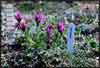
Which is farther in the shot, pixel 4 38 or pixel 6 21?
pixel 6 21

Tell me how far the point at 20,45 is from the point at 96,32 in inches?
51.4

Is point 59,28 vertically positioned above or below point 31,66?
above

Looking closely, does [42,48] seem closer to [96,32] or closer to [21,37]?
[21,37]

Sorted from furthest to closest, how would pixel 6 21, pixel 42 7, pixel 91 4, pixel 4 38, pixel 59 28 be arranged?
pixel 91 4
pixel 42 7
pixel 6 21
pixel 4 38
pixel 59 28

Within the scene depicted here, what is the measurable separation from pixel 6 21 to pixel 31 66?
7.31 ft

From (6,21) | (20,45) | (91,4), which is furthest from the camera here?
(91,4)

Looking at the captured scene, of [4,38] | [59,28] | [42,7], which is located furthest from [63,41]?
[42,7]

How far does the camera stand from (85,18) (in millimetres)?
5293

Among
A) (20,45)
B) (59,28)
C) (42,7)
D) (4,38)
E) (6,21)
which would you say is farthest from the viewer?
(42,7)

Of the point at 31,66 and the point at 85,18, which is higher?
the point at 85,18

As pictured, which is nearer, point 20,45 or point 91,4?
point 20,45

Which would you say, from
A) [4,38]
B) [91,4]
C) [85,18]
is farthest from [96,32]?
[91,4]

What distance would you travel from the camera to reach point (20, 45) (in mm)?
4988

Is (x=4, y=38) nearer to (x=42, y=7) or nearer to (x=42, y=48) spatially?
(x=42, y=48)
